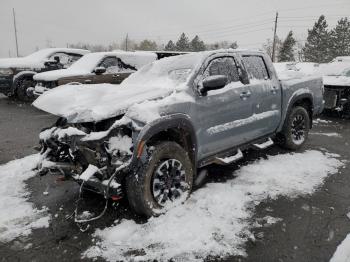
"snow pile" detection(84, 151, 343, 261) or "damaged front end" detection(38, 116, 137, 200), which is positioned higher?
"damaged front end" detection(38, 116, 137, 200)

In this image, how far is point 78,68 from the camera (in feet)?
33.6

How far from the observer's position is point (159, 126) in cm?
364

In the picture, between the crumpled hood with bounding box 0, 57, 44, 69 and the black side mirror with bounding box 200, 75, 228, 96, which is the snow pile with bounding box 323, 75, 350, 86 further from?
the crumpled hood with bounding box 0, 57, 44, 69

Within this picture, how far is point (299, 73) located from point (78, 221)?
491cm

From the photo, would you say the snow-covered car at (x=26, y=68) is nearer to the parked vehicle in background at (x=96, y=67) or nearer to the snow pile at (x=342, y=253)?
the parked vehicle in background at (x=96, y=67)

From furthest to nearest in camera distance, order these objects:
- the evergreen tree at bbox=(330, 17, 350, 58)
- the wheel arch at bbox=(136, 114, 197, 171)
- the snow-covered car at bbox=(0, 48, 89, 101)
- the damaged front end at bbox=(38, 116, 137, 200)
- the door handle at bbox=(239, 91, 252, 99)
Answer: the evergreen tree at bbox=(330, 17, 350, 58) < the snow-covered car at bbox=(0, 48, 89, 101) < the door handle at bbox=(239, 91, 252, 99) < the wheel arch at bbox=(136, 114, 197, 171) < the damaged front end at bbox=(38, 116, 137, 200)

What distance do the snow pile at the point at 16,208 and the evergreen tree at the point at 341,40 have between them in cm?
4907

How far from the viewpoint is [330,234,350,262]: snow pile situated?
3.07 metres

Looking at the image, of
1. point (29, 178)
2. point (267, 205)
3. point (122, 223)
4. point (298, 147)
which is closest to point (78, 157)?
point (122, 223)

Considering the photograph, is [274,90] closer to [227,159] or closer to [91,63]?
[227,159]

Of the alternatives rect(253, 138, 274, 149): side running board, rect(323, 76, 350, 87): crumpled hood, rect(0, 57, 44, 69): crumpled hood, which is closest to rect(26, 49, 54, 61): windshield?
rect(0, 57, 44, 69): crumpled hood

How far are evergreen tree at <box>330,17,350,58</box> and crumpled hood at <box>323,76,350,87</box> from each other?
41266 millimetres

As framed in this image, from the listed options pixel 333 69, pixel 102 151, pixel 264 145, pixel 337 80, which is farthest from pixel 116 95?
pixel 333 69

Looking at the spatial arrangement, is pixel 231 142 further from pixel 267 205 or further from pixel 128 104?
pixel 128 104
